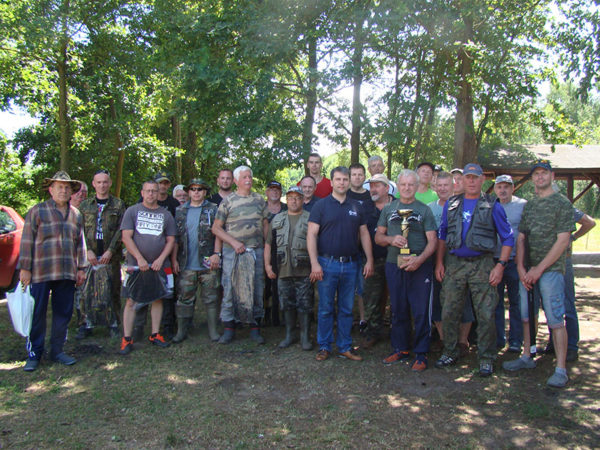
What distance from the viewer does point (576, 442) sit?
3375 millimetres

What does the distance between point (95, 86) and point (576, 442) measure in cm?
1620

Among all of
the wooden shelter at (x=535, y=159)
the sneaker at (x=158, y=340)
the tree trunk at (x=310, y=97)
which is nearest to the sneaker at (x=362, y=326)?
the sneaker at (x=158, y=340)

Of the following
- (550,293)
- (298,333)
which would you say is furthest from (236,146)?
(550,293)

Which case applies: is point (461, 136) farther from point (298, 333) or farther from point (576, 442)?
point (576, 442)

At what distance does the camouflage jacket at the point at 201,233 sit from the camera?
6000 millimetres

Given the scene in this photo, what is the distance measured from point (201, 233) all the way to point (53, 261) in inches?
67.3

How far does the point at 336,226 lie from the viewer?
5.18 meters

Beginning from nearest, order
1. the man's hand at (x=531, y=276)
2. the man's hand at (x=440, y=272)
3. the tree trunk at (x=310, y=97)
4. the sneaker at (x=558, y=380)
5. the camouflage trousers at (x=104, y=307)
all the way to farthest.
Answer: the sneaker at (x=558, y=380) < the man's hand at (x=531, y=276) < the man's hand at (x=440, y=272) < the camouflage trousers at (x=104, y=307) < the tree trunk at (x=310, y=97)

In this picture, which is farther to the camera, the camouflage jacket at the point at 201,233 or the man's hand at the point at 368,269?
the camouflage jacket at the point at 201,233

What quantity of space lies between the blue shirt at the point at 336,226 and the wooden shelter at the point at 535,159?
10.7 m

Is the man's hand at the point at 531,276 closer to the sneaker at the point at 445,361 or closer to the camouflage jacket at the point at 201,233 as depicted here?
the sneaker at the point at 445,361

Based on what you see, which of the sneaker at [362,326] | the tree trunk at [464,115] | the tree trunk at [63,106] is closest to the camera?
the sneaker at [362,326]

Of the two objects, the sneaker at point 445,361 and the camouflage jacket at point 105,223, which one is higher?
the camouflage jacket at point 105,223

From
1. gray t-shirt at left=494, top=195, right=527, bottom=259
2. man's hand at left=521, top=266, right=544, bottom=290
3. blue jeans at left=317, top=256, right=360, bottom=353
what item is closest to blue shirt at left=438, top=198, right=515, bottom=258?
man's hand at left=521, top=266, right=544, bottom=290
